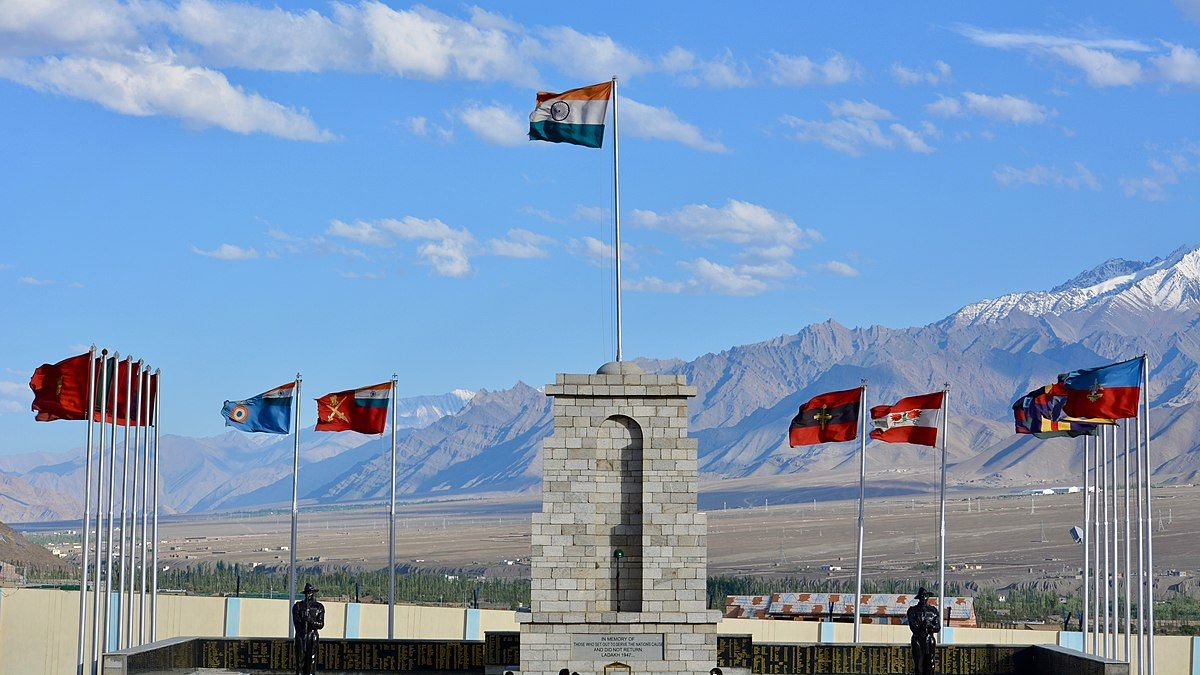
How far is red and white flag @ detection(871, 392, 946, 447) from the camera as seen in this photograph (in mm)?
43531

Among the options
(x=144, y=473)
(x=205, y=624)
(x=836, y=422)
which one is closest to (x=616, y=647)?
(x=836, y=422)

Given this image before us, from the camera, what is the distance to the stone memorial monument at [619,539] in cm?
3725

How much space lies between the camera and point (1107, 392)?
4025 centimetres

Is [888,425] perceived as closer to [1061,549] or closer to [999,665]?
[999,665]

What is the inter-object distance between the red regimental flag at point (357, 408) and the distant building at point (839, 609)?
2656 cm

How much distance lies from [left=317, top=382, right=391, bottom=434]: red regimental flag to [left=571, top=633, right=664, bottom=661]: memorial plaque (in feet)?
34.7

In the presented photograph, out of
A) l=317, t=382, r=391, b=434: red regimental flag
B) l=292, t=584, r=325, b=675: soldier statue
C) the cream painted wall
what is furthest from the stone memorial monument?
the cream painted wall

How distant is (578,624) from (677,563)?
2.50 metres

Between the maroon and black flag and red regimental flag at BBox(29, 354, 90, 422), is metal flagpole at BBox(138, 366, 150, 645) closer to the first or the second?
red regimental flag at BBox(29, 354, 90, 422)

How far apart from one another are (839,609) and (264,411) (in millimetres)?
32944

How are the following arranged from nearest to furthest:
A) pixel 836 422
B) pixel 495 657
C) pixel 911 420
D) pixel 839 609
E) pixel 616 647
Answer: pixel 616 647 → pixel 495 657 → pixel 911 420 → pixel 836 422 → pixel 839 609

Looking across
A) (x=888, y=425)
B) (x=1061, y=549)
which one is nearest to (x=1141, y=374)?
(x=888, y=425)

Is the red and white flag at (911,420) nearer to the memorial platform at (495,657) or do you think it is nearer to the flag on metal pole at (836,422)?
the flag on metal pole at (836,422)

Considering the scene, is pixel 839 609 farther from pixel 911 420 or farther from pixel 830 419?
pixel 911 420
